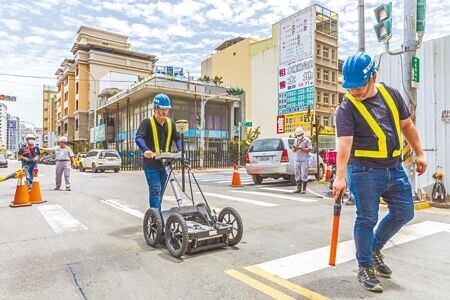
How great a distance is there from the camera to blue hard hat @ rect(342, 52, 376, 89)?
3111 mm

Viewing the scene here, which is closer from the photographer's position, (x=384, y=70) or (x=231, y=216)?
(x=231, y=216)

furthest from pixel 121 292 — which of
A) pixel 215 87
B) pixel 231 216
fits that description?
pixel 215 87

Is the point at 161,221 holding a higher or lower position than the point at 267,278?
higher

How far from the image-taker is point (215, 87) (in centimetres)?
3931

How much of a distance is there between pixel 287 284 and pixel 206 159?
2988cm

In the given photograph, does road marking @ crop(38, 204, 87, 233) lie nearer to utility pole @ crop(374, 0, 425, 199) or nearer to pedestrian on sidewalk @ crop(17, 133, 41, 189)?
pedestrian on sidewalk @ crop(17, 133, 41, 189)

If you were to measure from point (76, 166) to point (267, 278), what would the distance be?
32.1m

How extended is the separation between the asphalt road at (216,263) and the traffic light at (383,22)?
360cm

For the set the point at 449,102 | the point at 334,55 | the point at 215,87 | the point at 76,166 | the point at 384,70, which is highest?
the point at 334,55

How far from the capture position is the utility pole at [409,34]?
7441mm

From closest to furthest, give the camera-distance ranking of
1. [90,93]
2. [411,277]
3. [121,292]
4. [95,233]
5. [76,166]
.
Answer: [121,292]
[411,277]
[95,233]
[76,166]
[90,93]

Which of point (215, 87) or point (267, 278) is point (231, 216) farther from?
point (215, 87)

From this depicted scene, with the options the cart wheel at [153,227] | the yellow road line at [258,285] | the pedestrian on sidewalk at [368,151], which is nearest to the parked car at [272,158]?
the cart wheel at [153,227]

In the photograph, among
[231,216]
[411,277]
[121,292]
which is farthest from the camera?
[231,216]
